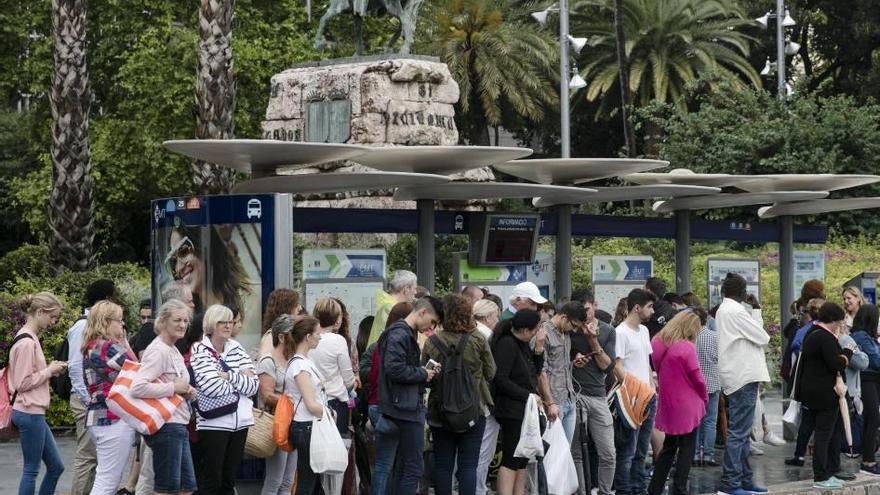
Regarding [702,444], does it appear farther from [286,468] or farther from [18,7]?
[18,7]

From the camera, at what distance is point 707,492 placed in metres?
13.2

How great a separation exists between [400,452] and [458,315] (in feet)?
3.41

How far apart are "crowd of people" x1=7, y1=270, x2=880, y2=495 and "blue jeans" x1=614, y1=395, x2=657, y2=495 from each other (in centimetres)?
2

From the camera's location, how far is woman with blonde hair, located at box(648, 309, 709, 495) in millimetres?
12148

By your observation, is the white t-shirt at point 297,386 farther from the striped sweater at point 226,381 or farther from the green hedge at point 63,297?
the green hedge at point 63,297

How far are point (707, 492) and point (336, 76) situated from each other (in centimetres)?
934

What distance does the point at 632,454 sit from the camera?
12758 mm

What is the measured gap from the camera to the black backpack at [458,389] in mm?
10898

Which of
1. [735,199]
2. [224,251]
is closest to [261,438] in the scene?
[224,251]

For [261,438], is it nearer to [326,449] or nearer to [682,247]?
[326,449]

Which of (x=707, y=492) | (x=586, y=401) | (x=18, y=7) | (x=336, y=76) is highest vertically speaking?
(x=18, y=7)

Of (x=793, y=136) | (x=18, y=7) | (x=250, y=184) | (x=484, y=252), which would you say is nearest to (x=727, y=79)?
(x=793, y=136)

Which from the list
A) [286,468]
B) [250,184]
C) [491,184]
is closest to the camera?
[286,468]

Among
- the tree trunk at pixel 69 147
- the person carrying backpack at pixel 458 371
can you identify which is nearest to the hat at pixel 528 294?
the person carrying backpack at pixel 458 371
